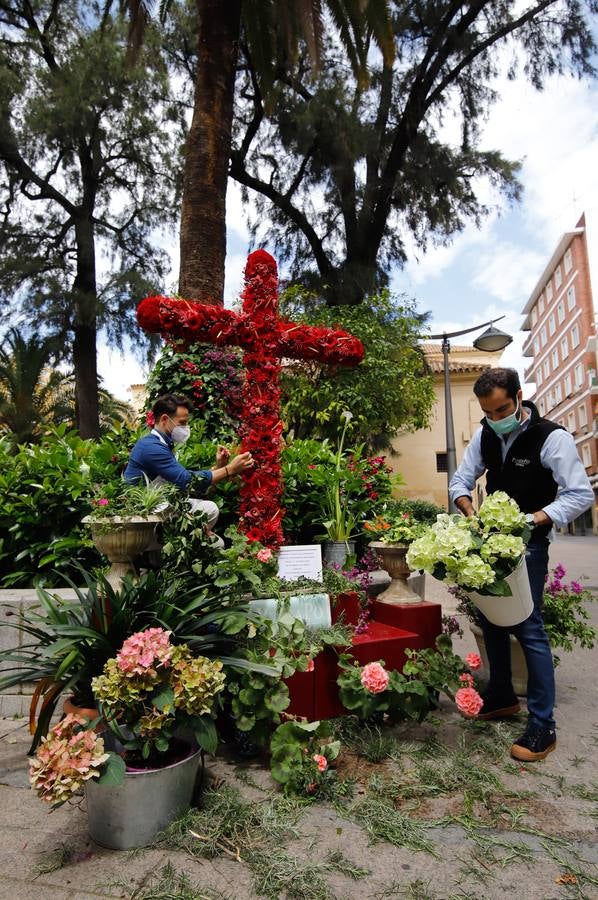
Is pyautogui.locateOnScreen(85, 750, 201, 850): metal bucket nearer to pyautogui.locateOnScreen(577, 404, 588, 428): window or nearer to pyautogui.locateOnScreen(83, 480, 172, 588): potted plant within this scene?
pyautogui.locateOnScreen(83, 480, 172, 588): potted plant

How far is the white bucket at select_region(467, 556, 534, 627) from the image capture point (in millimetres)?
2887

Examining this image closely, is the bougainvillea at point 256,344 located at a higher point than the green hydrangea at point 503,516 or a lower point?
higher

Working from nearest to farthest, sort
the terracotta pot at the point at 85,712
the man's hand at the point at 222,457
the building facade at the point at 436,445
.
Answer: the terracotta pot at the point at 85,712 → the man's hand at the point at 222,457 → the building facade at the point at 436,445

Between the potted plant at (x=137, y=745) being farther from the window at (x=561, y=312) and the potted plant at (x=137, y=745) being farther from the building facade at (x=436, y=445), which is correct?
the window at (x=561, y=312)

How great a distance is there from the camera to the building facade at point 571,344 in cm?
3575

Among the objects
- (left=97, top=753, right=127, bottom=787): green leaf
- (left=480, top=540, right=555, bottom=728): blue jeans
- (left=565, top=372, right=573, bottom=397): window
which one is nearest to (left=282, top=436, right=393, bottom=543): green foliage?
(left=480, top=540, right=555, bottom=728): blue jeans

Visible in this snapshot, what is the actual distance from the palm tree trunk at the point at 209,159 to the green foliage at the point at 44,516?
312 cm

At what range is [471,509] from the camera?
3438mm

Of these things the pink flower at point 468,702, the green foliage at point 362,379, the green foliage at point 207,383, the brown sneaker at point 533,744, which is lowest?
the brown sneaker at point 533,744

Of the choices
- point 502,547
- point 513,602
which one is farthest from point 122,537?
point 513,602

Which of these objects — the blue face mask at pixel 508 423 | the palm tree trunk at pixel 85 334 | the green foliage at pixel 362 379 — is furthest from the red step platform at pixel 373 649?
the palm tree trunk at pixel 85 334

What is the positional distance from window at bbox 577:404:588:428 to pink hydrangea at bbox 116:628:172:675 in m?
39.5

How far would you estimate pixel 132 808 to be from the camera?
2.20m

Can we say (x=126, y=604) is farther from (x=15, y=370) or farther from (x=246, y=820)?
(x=15, y=370)
